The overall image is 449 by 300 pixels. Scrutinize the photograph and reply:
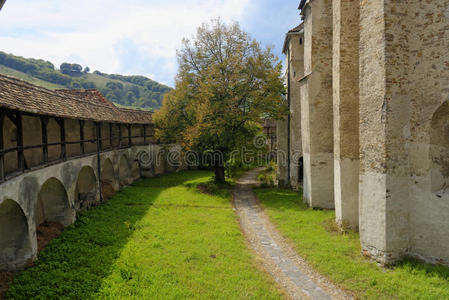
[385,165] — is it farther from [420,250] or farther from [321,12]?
[321,12]

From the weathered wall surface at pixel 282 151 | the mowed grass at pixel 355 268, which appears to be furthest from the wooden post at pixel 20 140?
the weathered wall surface at pixel 282 151

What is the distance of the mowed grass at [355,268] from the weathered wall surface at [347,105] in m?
1.33

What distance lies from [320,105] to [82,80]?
102 m

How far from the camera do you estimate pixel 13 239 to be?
8.46 m

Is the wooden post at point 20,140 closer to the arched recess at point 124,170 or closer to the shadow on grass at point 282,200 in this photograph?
the shadow on grass at point 282,200

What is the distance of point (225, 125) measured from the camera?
19031 mm

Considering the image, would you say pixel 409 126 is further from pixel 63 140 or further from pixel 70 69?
pixel 70 69

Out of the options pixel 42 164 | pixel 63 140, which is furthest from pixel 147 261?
pixel 63 140

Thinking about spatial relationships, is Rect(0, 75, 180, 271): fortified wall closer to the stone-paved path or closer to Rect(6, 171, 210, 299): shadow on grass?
Rect(6, 171, 210, 299): shadow on grass

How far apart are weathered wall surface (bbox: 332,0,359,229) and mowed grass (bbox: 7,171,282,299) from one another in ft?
14.7

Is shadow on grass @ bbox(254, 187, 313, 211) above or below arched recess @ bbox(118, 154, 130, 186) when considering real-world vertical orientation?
below

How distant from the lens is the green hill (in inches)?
3292

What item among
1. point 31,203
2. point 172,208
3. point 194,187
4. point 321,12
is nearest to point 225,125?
point 194,187

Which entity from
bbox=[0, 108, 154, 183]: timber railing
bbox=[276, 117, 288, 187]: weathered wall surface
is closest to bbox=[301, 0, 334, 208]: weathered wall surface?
bbox=[276, 117, 288, 187]: weathered wall surface
